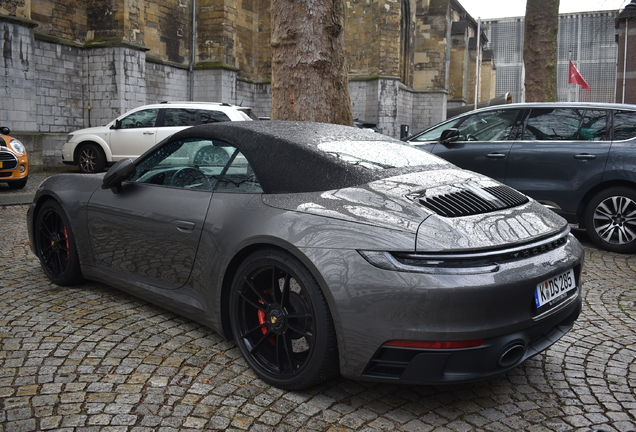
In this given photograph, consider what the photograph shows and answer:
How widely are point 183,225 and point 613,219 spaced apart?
5.31 m

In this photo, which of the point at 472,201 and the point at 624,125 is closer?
the point at 472,201

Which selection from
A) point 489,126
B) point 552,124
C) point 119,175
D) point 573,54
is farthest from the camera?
point 573,54

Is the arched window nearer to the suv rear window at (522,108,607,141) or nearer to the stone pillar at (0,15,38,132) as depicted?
the stone pillar at (0,15,38,132)

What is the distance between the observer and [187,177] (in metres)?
3.72

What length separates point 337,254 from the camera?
266cm

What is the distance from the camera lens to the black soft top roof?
10.0ft

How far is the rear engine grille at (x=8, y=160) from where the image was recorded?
11109 millimetres

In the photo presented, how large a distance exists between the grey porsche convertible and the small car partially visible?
329 inches

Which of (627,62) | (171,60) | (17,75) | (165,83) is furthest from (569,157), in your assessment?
(627,62)

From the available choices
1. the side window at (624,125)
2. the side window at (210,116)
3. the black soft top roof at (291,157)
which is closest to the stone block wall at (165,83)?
the side window at (210,116)

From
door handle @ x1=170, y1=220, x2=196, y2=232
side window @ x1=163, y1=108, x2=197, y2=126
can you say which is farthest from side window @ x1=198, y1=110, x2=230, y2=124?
door handle @ x1=170, y1=220, x2=196, y2=232

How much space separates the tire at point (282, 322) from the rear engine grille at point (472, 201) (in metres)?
0.70

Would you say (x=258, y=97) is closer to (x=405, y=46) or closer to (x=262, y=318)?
(x=405, y=46)

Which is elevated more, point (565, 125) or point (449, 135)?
point (565, 125)
